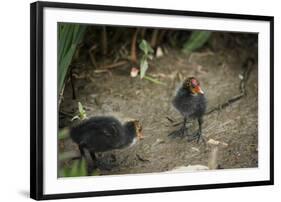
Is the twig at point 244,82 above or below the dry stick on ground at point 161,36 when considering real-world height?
below

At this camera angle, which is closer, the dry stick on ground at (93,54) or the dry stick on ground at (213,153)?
the dry stick on ground at (93,54)

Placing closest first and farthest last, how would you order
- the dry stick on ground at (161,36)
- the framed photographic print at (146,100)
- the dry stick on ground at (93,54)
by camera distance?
the framed photographic print at (146,100) → the dry stick on ground at (93,54) → the dry stick on ground at (161,36)

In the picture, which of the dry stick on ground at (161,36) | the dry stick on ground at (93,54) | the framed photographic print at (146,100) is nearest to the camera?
the framed photographic print at (146,100)

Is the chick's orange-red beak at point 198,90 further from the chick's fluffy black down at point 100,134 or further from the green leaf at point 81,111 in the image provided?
the green leaf at point 81,111

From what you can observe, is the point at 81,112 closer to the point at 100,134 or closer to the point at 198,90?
the point at 100,134

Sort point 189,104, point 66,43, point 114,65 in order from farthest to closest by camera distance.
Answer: point 189,104
point 114,65
point 66,43

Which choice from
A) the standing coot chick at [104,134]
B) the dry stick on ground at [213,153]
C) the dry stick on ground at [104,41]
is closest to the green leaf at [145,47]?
the dry stick on ground at [104,41]

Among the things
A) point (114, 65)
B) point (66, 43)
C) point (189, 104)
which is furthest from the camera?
point (189, 104)

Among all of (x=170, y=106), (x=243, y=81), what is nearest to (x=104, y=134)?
→ (x=170, y=106)
